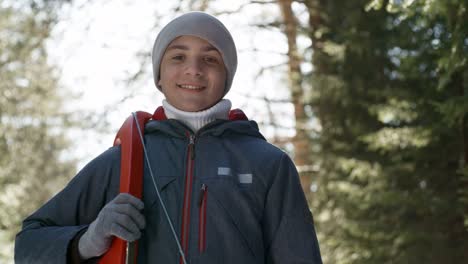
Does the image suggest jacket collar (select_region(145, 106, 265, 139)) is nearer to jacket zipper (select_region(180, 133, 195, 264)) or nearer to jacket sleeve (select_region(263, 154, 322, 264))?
jacket zipper (select_region(180, 133, 195, 264))

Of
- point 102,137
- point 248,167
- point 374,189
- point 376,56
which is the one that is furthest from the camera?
point 102,137

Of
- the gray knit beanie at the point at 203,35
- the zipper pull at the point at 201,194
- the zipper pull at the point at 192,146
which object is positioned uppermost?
the gray knit beanie at the point at 203,35

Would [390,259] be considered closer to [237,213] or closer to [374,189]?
[374,189]

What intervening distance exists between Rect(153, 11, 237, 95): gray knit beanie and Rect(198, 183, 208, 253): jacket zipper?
0.51 meters

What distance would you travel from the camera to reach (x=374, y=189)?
8.19 meters

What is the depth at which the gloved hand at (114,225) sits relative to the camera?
2.35 meters

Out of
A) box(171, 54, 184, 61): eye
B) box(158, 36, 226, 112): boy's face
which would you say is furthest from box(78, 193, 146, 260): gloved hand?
box(171, 54, 184, 61): eye

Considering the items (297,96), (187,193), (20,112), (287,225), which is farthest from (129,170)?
(20,112)

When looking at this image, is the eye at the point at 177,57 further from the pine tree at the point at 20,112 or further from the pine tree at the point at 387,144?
the pine tree at the point at 20,112

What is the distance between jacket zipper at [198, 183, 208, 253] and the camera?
2465 mm

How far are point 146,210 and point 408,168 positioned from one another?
5.86 metres

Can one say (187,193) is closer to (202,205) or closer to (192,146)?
(202,205)

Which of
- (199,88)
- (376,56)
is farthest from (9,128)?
(199,88)

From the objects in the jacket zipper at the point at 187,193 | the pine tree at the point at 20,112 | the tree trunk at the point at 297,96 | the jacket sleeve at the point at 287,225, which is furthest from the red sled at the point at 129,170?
the pine tree at the point at 20,112
